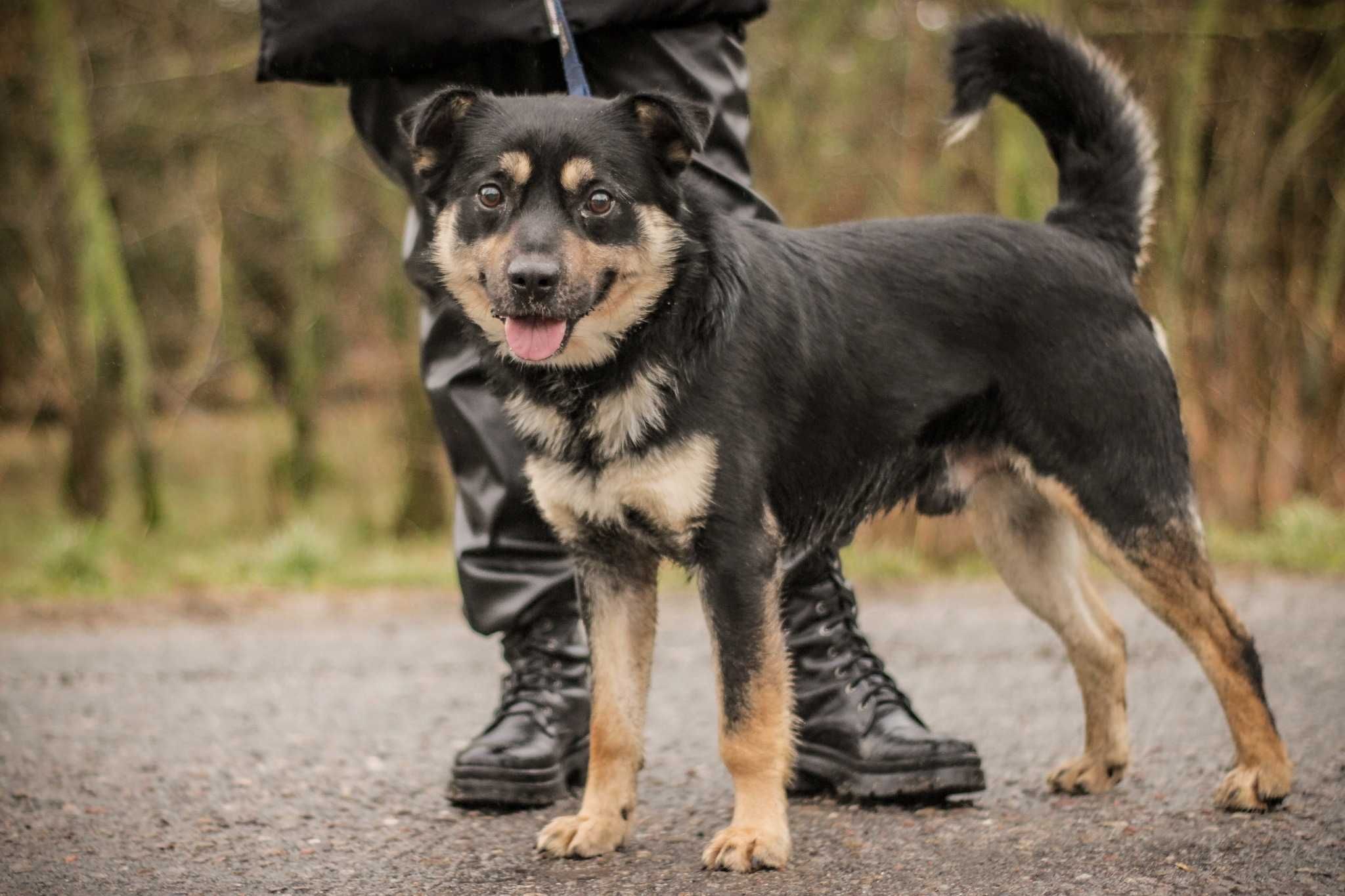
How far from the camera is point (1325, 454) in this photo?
10672 mm

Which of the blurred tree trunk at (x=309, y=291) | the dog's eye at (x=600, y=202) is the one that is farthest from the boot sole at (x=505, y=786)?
the blurred tree trunk at (x=309, y=291)

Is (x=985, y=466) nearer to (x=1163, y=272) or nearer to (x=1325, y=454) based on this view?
(x=1163, y=272)

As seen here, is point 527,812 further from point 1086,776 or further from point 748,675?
point 1086,776

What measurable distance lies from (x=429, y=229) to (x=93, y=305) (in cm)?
996

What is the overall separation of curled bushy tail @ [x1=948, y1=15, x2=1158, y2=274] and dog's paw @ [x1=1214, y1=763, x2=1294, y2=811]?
133cm

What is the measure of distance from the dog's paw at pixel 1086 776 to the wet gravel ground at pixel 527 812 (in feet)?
0.24

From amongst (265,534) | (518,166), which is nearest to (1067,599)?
(518,166)

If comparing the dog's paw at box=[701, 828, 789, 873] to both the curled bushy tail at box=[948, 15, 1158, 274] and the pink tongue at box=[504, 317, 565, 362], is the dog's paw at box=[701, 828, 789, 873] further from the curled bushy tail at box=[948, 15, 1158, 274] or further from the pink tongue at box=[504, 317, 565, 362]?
the curled bushy tail at box=[948, 15, 1158, 274]

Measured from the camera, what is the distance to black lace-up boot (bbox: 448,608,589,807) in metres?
3.39

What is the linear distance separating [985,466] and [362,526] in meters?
11.5

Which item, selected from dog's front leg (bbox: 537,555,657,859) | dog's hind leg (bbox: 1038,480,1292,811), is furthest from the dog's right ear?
dog's hind leg (bbox: 1038,480,1292,811)

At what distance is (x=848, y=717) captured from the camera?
3445 millimetres

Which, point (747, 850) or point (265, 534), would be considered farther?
point (265, 534)

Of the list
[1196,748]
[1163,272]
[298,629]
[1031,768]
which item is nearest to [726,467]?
[1031,768]
